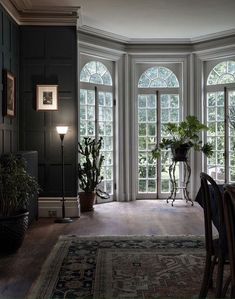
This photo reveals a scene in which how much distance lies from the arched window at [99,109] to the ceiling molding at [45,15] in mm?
1087

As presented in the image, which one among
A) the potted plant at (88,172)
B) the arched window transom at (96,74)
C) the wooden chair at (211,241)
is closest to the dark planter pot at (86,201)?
the potted plant at (88,172)

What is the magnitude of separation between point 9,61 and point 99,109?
6.85 feet

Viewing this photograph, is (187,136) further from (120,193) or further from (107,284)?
(107,284)

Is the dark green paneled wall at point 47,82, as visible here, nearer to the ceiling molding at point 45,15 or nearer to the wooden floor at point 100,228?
the ceiling molding at point 45,15

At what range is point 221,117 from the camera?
269 inches

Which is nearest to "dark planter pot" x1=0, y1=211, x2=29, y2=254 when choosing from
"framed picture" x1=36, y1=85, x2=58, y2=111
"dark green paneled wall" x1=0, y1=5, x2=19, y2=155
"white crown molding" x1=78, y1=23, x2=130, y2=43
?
"dark green paneled wall" x1=0, y1=5, x2=19, y2=155

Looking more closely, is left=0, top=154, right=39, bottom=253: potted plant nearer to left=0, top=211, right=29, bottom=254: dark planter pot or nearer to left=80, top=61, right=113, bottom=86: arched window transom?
left=0, top=211, right=29, bottom=254: dark planter pot

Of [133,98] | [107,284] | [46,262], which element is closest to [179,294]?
[107,284]

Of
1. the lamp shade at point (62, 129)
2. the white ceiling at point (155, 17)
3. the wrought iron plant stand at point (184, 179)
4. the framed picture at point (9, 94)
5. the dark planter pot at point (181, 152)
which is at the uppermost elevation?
the white ceiling at point (155, 17)

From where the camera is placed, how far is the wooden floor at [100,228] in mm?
3113

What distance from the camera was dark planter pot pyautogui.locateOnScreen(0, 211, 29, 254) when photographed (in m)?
3.57

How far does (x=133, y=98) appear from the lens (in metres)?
7.05

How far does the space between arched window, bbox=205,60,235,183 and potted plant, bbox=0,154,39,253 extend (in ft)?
13.1

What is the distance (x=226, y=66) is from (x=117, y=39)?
6.55ft
